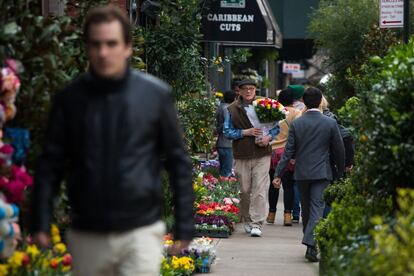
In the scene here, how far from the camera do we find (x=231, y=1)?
17.7m

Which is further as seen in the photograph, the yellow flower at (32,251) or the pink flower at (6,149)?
the yellow flower at (32,251)

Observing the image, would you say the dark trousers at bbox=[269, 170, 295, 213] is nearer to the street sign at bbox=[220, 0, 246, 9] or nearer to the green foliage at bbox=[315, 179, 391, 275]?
the street sign at bbox=[220, 0, 246, 9]

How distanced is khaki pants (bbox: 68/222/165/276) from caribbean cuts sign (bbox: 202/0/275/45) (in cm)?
1165

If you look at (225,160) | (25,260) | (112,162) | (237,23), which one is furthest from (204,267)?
(225,160)

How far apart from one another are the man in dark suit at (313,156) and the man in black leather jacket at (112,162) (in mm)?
5970

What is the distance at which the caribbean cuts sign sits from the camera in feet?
56.5

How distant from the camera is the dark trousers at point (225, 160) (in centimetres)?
1947

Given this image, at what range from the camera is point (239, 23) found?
58.9 ft

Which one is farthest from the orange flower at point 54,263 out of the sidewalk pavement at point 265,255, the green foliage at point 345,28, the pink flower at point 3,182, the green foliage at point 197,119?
the green foliage at point 345,28

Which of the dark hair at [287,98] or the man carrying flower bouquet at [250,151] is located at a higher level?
the dark hair at [287,98]

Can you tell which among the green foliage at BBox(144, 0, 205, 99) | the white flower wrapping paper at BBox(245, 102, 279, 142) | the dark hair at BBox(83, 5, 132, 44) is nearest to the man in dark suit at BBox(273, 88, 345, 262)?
the white flower wrapping paper at BBox(245, 102, 279, 142)

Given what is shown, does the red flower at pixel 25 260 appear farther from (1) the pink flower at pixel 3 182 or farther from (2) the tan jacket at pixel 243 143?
(2) the tan jacket at pixel 243 143

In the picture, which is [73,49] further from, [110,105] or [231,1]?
[231,1]

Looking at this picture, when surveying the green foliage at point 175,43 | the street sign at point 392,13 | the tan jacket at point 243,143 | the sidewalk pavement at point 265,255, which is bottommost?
the sidewalk pavement at point 265,255
